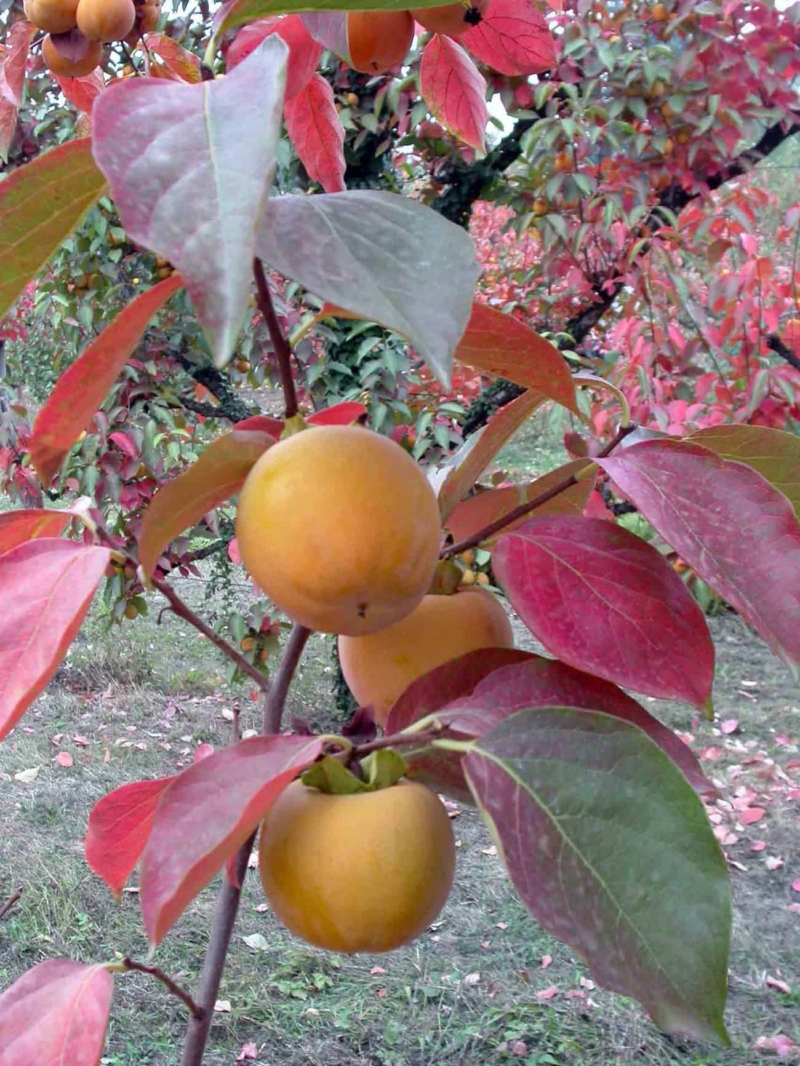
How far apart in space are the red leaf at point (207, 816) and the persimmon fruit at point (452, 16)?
341mm

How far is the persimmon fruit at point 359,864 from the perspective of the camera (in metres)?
0.34

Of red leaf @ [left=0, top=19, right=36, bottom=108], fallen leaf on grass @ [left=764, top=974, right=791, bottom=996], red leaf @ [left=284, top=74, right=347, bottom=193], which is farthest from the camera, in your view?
fallen leaf on grass @ [left=764, top=974, right=791, bottom=996]

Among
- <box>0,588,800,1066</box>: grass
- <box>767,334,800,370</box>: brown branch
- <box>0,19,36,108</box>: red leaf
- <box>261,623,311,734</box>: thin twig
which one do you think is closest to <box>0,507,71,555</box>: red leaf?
<box>261,623,311,734</box>: thin twig

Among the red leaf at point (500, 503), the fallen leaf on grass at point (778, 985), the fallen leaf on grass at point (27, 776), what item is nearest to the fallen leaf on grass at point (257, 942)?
the fallen leaf on grass at point (27, 776)

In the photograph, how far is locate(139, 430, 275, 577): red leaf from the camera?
335 millimetres

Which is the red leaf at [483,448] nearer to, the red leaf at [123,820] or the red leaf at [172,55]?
the red leaf at [123,820]

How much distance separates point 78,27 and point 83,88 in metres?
0.06

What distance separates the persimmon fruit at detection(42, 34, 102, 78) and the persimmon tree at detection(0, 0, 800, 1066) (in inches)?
10.7

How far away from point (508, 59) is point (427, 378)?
1658mm

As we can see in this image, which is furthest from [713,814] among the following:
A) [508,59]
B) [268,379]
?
[508,59]

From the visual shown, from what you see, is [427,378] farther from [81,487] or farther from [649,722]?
[649,722]

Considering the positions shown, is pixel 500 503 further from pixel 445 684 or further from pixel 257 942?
pixel 257 942

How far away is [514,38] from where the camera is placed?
1.77 feet

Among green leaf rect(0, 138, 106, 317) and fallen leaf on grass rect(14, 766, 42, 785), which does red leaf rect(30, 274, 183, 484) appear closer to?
green leaf rect(0, 138, 106, 317)
